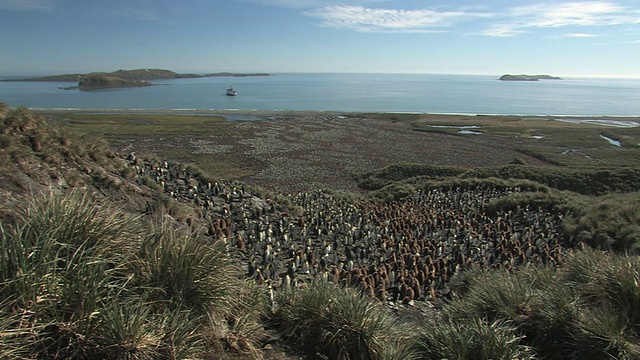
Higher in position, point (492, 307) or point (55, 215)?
point (55, 215)

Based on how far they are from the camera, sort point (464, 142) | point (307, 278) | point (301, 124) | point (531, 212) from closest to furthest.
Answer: point (307, 278) < point (531, 212) < point (464, 142) < point (301, 124)

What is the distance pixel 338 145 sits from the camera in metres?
52.0

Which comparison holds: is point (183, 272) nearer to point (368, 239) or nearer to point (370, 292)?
point (370, 292)

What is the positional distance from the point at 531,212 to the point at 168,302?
16.6 m

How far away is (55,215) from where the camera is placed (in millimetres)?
4055

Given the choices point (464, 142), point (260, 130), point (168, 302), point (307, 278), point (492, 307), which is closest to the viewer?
point (168, 302)

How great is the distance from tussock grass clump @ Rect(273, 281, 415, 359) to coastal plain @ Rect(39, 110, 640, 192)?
2417 centimetres

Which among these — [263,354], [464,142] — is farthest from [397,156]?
[263,354]

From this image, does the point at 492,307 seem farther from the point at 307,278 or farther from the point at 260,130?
the point at 260,130

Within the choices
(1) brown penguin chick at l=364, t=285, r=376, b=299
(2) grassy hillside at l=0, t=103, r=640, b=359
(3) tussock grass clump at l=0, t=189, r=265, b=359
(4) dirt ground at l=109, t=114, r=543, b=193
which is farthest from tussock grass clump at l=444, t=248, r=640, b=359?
(4) dirt ground at l=109, t=114, r=543, b=193

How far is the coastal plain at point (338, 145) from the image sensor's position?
38.0m

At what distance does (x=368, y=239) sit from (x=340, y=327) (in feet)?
25.7

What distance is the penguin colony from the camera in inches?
330

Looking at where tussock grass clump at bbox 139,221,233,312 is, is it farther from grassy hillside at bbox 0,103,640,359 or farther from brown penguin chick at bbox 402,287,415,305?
brown penguin chick at bbox 402,287,415,305
